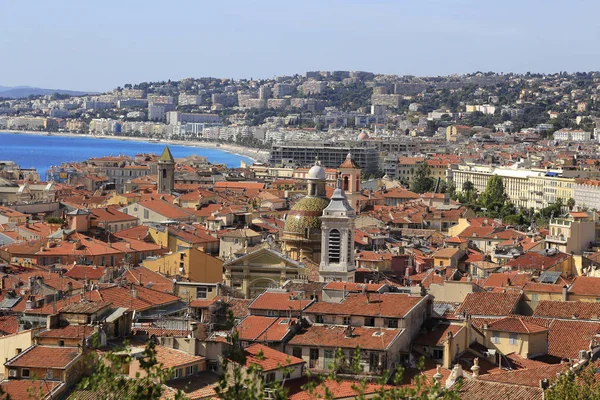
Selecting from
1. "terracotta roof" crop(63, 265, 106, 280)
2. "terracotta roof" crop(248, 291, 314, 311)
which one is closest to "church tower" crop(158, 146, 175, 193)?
"terracotta roof" crop(63, 265, 106, 280)

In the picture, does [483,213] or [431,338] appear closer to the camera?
[431,338]

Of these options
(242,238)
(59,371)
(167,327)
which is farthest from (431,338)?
(242,238)

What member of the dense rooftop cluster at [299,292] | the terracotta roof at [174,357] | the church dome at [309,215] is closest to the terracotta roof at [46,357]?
the dense rooftop cluster at [299,292]

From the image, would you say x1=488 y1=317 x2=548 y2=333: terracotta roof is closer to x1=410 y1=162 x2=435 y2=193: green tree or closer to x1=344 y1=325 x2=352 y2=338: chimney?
x1=344 y1=325 x2=352 y2=338: chimney

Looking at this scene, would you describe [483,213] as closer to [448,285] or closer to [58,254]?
[58,254]

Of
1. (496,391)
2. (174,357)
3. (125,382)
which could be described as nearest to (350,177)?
(174,357)

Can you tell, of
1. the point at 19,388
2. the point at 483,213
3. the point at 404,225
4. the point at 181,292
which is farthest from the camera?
the point at 483,213

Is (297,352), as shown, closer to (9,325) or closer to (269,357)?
(269,357)

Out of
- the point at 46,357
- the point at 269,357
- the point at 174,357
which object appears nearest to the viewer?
the point at 46,357
